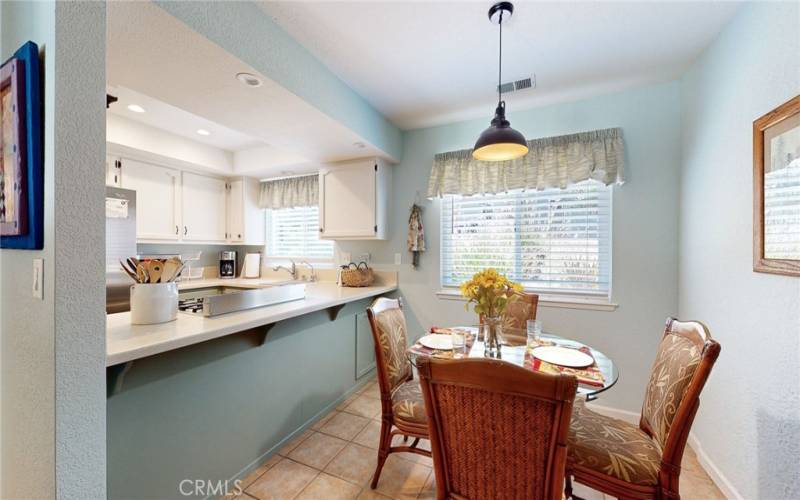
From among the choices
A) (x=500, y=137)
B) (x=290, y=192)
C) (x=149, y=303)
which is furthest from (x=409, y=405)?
(x=290, y=192)

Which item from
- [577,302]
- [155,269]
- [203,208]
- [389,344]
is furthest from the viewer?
[203,208]

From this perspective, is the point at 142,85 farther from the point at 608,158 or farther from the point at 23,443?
the point at 608,158

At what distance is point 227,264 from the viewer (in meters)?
3.99

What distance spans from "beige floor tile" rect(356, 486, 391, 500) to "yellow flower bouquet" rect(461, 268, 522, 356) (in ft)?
3.09

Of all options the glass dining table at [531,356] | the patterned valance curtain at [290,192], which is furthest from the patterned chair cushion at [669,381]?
the patterned valance curtain at [290,192]

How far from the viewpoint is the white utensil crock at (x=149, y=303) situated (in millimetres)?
1424

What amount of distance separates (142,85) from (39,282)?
1.32 meters

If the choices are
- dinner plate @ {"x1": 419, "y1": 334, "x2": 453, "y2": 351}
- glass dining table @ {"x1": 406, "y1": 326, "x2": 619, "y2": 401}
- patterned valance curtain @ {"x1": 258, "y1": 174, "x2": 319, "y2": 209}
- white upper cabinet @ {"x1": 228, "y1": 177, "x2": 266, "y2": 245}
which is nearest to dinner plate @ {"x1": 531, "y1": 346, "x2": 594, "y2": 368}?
glass dining table @ {"x1": 406, "y1": 326, "x2": 619, "y2": 401}

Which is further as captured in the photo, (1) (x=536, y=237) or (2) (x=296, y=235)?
(2) (x=296, y=235)

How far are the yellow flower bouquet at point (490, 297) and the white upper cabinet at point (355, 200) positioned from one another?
1561 millimetres

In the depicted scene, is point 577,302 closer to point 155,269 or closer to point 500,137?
point 500,137

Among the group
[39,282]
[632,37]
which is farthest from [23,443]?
[632,37]

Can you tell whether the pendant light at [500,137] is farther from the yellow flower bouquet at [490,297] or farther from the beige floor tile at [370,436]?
the beige floor tile at [370,436]

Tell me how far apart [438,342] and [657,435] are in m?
1.00
